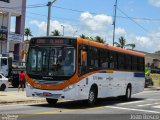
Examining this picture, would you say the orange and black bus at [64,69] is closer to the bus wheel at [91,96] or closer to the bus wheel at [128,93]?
the bus wheel at [91,96]

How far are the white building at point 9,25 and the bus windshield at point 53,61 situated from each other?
3892 centimetres

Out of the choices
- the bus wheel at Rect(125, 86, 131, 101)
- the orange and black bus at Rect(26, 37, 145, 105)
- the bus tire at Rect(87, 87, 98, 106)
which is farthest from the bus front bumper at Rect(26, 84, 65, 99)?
the bus wheel at Rect(125, 86, 131, 101)

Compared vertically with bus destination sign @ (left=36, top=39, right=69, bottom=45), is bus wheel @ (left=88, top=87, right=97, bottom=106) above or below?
below

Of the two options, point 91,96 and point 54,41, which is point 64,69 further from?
point 91,96

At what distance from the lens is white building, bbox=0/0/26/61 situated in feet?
195

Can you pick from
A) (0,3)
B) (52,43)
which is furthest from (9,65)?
(52,43)

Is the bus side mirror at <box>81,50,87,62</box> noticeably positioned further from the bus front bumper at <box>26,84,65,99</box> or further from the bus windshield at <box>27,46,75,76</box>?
the bus front bumper at <box>26,84,65,99</box>

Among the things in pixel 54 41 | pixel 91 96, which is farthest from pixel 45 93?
pixel 91 96

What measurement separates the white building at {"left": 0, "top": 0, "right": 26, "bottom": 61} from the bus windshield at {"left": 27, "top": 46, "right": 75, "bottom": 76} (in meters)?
38.9

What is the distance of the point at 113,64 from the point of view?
24.3 m

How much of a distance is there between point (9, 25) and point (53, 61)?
42492mm

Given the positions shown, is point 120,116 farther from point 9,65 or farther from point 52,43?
point 9,65

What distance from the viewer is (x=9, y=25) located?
61281 mm

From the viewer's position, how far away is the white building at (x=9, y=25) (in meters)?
59.5
